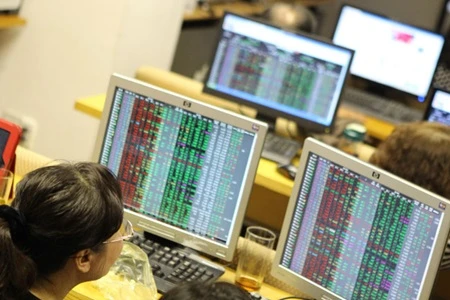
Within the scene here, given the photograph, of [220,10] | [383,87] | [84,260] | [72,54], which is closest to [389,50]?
[383,87]

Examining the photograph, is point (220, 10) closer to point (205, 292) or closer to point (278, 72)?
point (278, 72)

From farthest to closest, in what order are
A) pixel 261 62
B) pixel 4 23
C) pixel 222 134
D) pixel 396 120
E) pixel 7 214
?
pixel 396 120 → pixel 4 23 → pixel 261 62 → pixel 222 134 → pixel 7 214

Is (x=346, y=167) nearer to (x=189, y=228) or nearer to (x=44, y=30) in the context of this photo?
(x=189, y=228)

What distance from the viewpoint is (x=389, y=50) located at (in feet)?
17.4

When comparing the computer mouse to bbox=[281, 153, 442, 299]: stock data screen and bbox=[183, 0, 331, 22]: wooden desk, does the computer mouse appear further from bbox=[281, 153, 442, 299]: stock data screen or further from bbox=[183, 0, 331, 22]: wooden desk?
bbox=[183, 0, 331, 22]: wooden desk

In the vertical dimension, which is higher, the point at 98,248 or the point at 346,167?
the point at 346,167

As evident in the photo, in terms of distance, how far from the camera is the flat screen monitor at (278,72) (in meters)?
3.95

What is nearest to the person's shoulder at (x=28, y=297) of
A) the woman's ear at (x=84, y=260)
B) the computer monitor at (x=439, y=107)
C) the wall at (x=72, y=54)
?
the woman's ear at (x=84, y=260)

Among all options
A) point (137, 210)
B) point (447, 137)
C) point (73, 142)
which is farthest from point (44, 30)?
point (447, 137)

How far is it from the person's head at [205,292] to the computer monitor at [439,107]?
2675 millimetres

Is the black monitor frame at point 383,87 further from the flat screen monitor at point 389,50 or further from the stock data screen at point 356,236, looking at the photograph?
the stock data screen at point 356,236

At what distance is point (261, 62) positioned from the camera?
4078 millimetres

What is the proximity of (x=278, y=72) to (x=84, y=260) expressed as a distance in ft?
6.80

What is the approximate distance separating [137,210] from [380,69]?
9.37 ft
